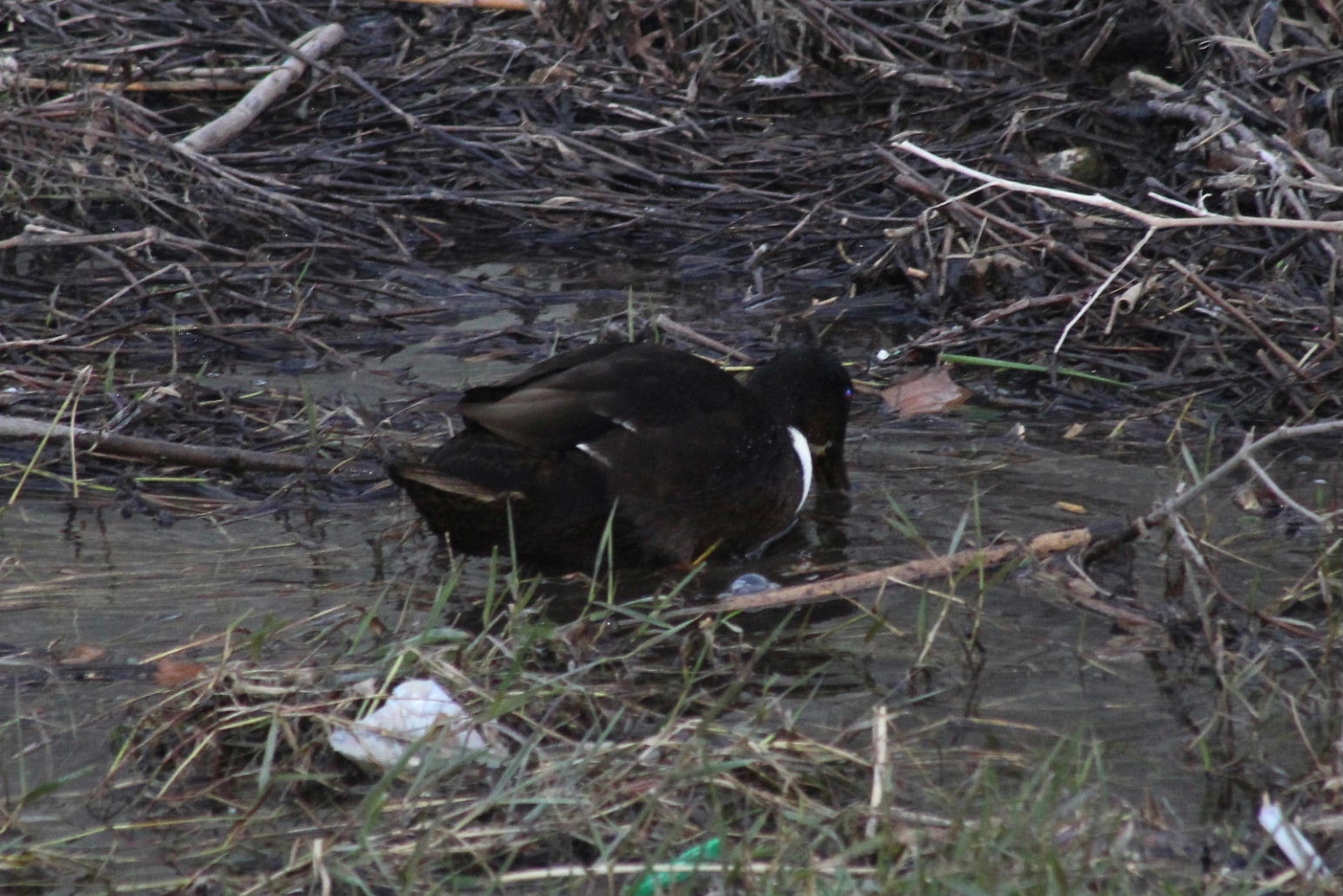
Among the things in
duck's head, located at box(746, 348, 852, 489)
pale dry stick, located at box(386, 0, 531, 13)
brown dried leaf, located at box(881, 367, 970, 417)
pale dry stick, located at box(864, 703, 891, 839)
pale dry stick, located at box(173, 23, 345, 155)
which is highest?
pale dry stick, located at box(864, 703, 891, 839)

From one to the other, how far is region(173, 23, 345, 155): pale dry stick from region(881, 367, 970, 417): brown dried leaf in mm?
2937

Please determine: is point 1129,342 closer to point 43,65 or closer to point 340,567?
point 340,567

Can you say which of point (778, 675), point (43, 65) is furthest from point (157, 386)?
point (43, 65)

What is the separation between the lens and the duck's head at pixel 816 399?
4.69 meters

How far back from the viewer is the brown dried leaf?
5.22 metres

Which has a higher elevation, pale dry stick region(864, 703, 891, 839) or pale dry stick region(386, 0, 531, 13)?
pale dry stick region(864, 703, 891, 839)

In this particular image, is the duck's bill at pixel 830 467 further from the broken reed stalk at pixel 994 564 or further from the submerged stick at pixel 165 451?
the submerged stick at pixel 165 451

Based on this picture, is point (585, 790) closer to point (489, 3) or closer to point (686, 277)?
point (686, 277)

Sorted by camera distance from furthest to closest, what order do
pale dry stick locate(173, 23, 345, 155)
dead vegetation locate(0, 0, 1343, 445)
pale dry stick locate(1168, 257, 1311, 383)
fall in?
pale dry stick locate(173, 23, 345, 155)
dead vegetation locate(0, 0, 1343, 445)
pale dry stick locate(1168, 257, 1311, 383)

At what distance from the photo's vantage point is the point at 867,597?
390 centimetres

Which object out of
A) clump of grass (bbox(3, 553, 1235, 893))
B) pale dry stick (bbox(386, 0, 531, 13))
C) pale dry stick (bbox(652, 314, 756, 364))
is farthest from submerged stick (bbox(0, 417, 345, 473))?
pale dry stick (bbox(386, 0, 531, 13))

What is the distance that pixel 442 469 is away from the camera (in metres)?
4.02

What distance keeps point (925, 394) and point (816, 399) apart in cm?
65

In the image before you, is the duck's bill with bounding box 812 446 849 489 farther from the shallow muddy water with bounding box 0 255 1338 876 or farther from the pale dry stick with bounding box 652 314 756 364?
the pale dry stick with bounding box 652 314 756 364
